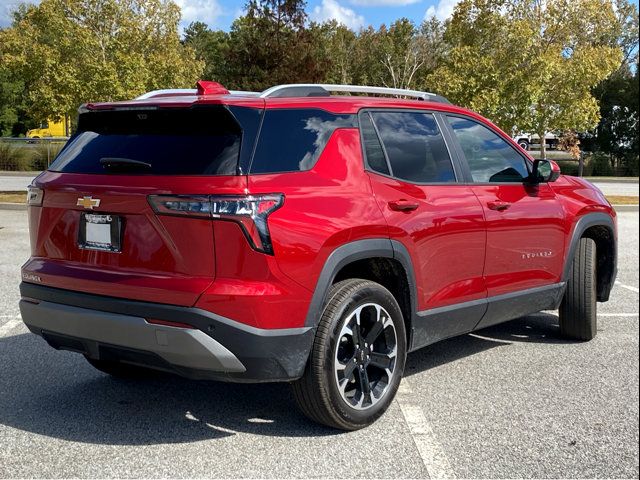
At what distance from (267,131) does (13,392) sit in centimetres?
241

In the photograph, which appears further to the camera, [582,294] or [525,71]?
[525,71]

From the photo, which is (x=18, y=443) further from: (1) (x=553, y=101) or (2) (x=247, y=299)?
(1) (x=553, y=101)

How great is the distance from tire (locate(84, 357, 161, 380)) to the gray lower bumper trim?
1.05 metres

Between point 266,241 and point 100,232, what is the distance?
36.3 inches

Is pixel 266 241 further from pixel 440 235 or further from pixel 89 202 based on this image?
pixel 440 235

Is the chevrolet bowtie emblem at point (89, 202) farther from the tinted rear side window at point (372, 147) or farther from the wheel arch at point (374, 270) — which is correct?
the tinted rear side window at point (372, 147)

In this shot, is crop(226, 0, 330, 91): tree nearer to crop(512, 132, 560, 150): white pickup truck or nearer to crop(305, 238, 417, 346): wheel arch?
crop(512, 132, 560, 150): white pickup truck

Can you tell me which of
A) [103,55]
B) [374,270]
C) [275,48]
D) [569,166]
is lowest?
[569,166]

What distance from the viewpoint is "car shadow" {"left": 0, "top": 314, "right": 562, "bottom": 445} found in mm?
3902

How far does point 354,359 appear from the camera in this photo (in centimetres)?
392

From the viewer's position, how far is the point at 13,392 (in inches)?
178

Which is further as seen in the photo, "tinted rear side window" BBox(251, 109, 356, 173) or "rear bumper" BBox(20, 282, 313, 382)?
"tinted rear side window" BBox(251, 109, 356, 173)

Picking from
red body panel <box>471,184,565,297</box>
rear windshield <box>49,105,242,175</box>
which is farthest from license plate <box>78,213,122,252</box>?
red body panel <box>471,184,565,297</box>

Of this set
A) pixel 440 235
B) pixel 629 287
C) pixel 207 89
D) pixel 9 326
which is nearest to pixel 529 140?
pixel 629 287
